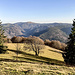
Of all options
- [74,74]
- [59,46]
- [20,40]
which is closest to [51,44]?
[59,46]

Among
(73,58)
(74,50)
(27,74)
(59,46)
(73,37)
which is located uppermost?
(73,37)

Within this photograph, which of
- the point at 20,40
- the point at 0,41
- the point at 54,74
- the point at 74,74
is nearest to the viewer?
the point at 54,74

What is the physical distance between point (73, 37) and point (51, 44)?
68729 millimetres

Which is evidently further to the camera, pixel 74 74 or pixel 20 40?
pixel 20 40

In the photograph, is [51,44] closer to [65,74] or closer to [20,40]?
[20,40]

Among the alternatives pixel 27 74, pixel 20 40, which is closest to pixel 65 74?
pixel 27 74

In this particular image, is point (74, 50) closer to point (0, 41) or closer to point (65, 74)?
point (65, 74)

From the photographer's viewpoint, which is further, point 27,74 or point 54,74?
point 54,74

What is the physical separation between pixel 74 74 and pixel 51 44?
279 feet

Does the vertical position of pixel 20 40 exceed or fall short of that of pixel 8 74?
it falls short

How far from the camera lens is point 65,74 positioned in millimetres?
8633

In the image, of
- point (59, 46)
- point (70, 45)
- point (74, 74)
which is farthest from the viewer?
point (59, 46)

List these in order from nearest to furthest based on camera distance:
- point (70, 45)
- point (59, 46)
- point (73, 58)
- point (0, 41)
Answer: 1. point (73, 58)
2. point (70, 45)
3. point (0, 41)
4. point (59, 46)

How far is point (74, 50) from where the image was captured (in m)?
24.0
